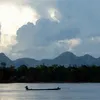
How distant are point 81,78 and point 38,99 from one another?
100413 millimetres

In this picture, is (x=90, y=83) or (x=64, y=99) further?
(x=90, y=83)

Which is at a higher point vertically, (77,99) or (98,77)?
(98,77)

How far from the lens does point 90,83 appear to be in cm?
19900

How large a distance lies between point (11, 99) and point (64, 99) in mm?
11836

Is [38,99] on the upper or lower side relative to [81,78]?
lower

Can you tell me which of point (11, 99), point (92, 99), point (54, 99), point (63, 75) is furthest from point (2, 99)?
point (63, 75)

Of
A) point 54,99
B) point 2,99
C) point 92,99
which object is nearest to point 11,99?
→ point 2,99

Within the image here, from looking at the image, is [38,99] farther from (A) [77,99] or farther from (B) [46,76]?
(B) [46,76]

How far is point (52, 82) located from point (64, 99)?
338 ft

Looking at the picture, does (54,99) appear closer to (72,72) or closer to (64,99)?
(64,99)

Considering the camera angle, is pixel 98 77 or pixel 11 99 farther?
pixel 98 77

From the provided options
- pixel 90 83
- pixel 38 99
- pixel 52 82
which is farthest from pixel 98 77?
pixel 38 99

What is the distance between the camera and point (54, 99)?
97.2 m

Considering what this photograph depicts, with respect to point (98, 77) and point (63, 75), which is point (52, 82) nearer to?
point (63, 75)
